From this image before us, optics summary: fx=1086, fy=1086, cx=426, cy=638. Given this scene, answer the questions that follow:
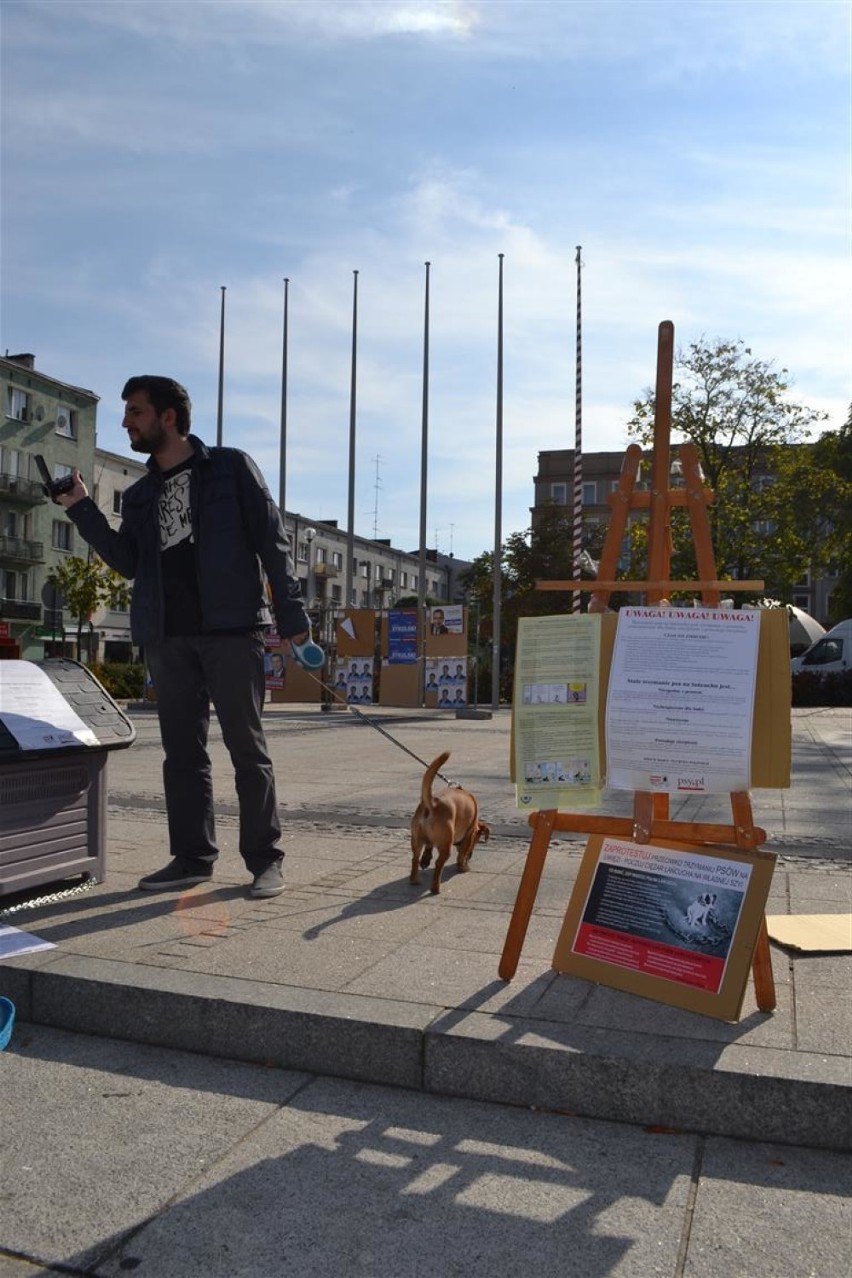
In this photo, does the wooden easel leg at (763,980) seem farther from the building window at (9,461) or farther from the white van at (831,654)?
the building window at (9,461)

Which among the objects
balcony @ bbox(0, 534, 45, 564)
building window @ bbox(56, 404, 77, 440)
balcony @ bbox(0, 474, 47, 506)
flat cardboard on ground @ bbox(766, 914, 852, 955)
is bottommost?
flat cardboard on ground @ bbox(766, 914, 852, 955)

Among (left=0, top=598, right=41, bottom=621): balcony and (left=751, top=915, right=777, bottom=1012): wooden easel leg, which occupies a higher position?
(left=0, top=598, right=41, bottom=621): balcony

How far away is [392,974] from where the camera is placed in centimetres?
354

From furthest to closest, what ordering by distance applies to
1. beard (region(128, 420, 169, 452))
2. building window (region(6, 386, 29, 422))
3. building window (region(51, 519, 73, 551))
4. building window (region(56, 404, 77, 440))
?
1. building window (region(51, 519, 73, 551))
2. building window (region(56, 404, 77, 440))
3. building window (region(6, 386, 29, 422))
4. beard (region(128, 420, 169, 452))

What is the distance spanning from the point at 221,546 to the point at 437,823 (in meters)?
1.53

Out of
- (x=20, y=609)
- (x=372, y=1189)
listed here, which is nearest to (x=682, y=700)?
(x=372, y=1189)

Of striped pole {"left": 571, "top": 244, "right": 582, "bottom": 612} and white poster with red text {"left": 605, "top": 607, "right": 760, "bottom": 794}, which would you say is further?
striped pole {"left": 571, "top": 244, "right": 582, "bottom": 612}

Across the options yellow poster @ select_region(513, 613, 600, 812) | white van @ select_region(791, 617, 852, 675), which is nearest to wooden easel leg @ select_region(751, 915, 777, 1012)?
yellow poster @ select_region(513, 613, 600, 812)

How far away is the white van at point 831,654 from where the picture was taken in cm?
3381

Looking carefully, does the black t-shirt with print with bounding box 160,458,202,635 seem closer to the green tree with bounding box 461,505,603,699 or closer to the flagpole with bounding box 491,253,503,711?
the flagpole with bounding box 491,253,503,711

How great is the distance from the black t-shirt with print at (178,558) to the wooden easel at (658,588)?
1.73m

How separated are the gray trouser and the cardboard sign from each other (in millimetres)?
1603

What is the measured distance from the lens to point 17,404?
5094 cm

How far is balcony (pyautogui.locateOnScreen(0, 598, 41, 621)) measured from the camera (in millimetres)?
51469
